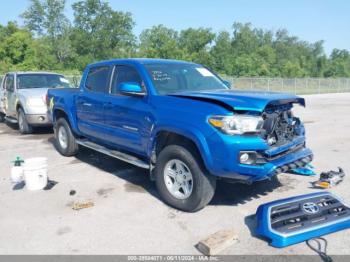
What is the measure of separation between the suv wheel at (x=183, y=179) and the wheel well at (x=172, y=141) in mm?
44

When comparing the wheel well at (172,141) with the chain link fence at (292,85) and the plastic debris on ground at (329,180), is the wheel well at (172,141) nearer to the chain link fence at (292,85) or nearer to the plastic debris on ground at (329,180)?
the plastic debris on ground at (329,180)

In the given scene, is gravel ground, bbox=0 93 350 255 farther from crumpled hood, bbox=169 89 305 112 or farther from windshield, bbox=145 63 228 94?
windshield, bbox=145 63 228 94

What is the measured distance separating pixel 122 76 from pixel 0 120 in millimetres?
10005

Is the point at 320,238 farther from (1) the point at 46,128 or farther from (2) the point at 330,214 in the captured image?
(1) the point at 46,128

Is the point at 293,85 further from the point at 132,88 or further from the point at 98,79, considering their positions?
the point at 132,88

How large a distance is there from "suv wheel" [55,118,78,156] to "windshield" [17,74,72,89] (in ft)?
12.5

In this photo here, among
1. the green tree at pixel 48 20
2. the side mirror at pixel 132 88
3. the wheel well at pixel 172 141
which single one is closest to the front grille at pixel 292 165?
the wheel well at pixel 172 141

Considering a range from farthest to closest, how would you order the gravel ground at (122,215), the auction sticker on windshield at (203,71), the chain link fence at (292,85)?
the chain link fence at (292,85), the auction sticker on windshield at (203,71), the gravel ground at (122,215)

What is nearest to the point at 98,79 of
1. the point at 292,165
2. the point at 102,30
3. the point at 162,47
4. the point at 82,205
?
the point at 82,205

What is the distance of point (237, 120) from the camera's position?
4070 millimetres

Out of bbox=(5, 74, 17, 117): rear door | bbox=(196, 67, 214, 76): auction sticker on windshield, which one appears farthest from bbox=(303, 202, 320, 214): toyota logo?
bbox=(5, 74, 17, 117): rear door

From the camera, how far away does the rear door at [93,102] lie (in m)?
6.15

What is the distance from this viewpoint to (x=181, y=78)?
5578 mm

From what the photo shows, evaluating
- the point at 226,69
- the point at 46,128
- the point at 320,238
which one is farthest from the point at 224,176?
the point at 226,69
